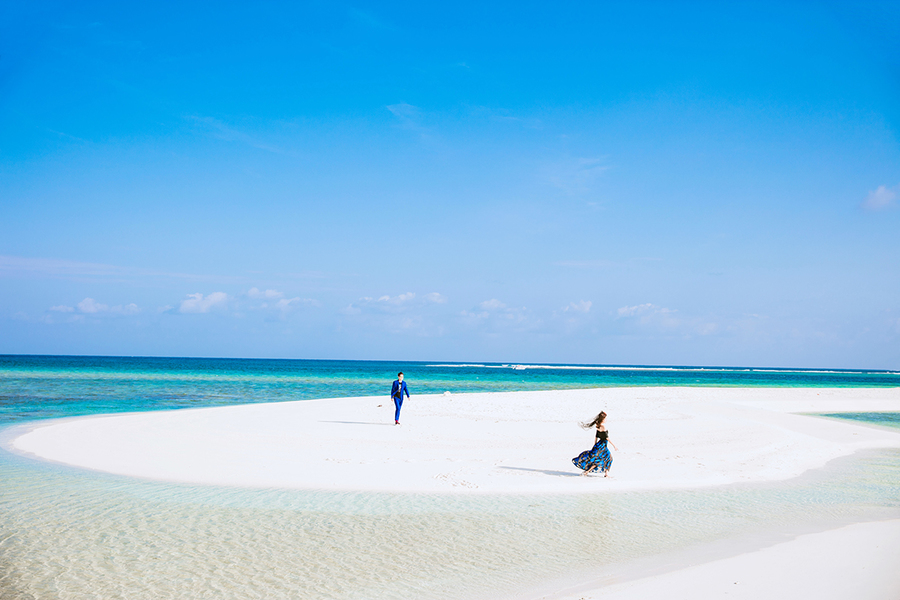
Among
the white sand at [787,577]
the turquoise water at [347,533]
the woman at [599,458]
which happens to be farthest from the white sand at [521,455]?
the turquoise water at [347,533]

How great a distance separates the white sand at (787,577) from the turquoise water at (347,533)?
2.42 feet

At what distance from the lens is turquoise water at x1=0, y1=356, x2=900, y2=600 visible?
22.8 feet

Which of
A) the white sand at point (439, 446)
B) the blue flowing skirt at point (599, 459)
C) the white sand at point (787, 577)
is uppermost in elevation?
the blue flowing skirt at point (599, 459)

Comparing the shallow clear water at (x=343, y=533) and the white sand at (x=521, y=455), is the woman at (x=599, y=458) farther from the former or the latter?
the shallow clear water at (x=343, y=533)

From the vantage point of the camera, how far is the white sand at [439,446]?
42.1ft

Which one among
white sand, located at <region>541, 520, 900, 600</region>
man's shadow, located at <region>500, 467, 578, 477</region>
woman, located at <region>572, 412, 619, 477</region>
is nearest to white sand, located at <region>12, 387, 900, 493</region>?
man's shadow, located at <region>500, 467, 578, 477</region>

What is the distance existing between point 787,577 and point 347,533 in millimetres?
5859

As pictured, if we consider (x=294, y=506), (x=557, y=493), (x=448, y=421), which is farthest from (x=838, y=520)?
(x=448, y=421)

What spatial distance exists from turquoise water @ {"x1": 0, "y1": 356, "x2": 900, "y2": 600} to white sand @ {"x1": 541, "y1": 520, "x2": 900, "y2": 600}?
737mm

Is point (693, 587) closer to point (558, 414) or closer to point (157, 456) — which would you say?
point (157, 456)

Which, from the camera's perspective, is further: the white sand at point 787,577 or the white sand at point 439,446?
the white sand at point 439,446

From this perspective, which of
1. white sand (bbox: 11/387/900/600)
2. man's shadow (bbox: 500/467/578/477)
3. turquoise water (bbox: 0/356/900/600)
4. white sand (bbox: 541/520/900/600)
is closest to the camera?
white sand (bbox: 541/520/900/600)

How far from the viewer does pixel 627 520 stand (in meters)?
9.72

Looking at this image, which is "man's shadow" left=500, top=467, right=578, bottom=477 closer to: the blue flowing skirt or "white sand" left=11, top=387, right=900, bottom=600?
"white sand" left=11, top=387, right=900, bottom=600
